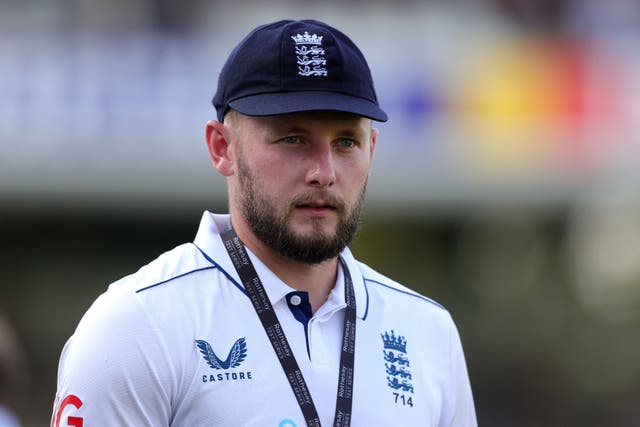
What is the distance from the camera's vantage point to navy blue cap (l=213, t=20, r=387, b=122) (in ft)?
9.79

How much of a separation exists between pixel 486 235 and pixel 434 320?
1330 centimetres

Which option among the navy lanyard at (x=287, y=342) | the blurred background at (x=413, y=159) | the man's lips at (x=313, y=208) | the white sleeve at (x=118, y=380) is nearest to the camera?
the white sleeve at (x=118, y=380)

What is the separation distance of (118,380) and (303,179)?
644mm

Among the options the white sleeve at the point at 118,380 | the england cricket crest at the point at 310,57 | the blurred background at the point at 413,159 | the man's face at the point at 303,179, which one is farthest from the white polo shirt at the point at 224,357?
the blurred background at the point at 413,159

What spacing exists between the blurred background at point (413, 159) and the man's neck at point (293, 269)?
933 centimetres

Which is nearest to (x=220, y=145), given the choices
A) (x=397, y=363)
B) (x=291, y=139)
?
(x=291, y=139)

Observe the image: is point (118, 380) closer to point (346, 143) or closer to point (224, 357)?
point (224, 357)

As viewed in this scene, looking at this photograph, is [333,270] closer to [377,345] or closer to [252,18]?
[377,345]

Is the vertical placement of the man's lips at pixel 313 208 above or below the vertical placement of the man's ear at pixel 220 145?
below

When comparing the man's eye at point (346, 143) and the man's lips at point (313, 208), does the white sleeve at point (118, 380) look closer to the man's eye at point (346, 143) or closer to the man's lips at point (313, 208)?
the man's lips at point (313, 208)

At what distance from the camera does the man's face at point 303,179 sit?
9.82 feet

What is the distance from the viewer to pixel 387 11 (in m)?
14.0

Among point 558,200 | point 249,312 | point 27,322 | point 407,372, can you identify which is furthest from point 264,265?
point 27,322

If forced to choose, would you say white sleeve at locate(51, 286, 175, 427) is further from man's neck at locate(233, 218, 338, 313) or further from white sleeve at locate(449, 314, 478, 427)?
white sleeve at locate(449, 314, 478, 427)
